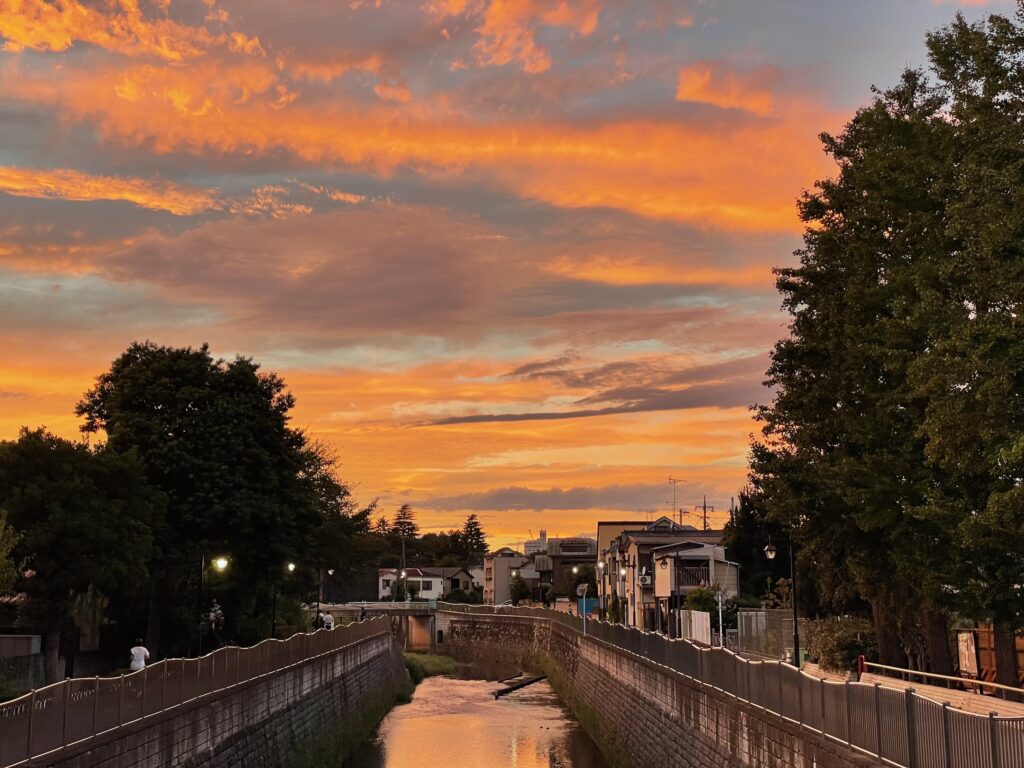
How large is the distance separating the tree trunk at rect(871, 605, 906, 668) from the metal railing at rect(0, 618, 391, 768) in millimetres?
21674

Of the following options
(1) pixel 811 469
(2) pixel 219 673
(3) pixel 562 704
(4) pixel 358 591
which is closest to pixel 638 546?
(3) pixel 562 704

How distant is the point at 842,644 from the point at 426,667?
196ft

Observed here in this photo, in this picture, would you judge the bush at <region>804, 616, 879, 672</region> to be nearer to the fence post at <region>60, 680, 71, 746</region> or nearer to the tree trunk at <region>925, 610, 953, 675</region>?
the tree trunk at <region>925, 610, 953, 675</region>

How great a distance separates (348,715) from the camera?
50.9 meters

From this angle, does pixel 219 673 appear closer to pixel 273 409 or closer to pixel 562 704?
pixel 273 409

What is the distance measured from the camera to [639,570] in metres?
88.2

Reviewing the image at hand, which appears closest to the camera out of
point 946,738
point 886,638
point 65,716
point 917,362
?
point 946,738

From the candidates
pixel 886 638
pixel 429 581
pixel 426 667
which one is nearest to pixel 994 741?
pixel 886 638

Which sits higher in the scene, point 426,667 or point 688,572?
point 688,572

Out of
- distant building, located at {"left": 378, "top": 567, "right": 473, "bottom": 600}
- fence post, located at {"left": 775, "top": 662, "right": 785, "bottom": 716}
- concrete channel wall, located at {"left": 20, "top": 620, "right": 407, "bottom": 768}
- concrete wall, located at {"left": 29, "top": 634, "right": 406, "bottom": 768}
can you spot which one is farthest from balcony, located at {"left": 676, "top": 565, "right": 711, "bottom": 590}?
distant building, located at {"left": 378, "top": 567, "right": 473, "bottom": 600}

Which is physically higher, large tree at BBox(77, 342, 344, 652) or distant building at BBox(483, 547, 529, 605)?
large tree at BBox(77, 342, 344, 652)

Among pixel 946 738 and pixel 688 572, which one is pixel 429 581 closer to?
pixel 688 572

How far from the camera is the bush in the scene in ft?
137

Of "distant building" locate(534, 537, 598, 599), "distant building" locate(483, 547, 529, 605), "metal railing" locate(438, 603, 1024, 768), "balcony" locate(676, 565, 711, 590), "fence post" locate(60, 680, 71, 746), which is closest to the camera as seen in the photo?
"metal railing" locate(438, 603, 1024, 768)
